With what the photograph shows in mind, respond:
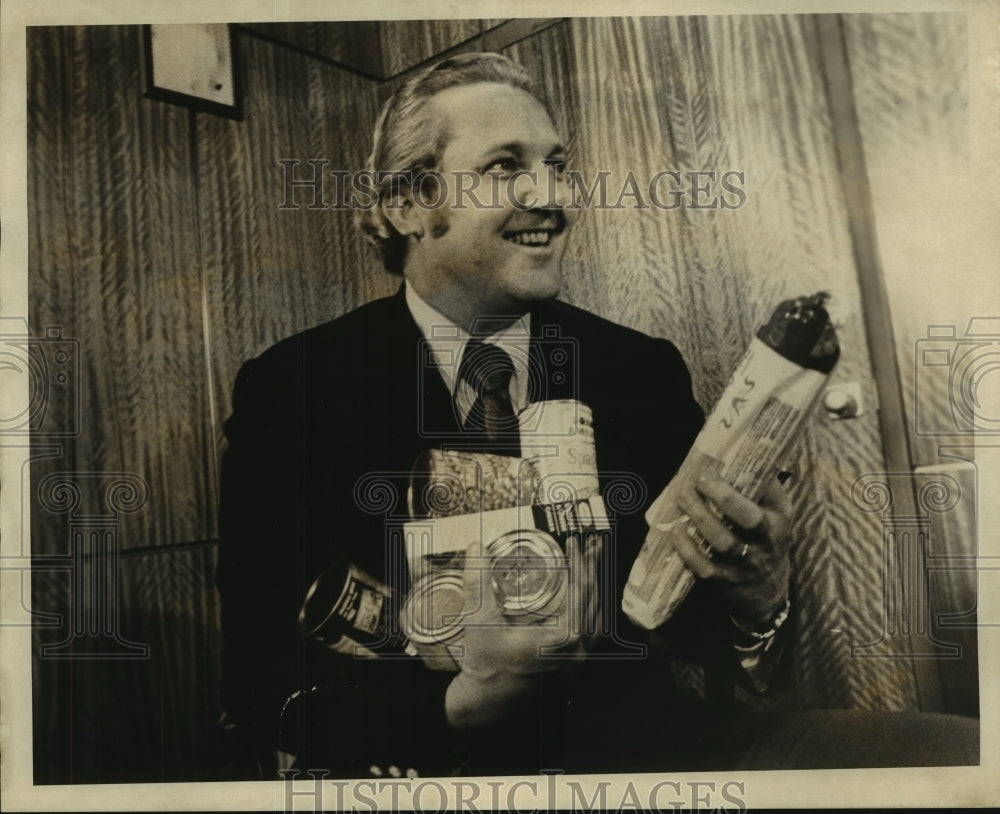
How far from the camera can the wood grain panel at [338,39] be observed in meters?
2.40

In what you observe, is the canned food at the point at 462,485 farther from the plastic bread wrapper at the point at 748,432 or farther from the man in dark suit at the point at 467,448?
the plastic bread wrapper at the point at 748,432

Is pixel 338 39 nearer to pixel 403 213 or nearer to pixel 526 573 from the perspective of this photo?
pixel 403 213

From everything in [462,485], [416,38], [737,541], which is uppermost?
[416,38]

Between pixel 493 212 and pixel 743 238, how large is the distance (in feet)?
Answer: 2.20

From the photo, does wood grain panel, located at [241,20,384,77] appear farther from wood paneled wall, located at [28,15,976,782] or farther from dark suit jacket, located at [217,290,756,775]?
dark suit jacket, located at [217,290,756,775]

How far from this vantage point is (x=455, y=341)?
2.38 m

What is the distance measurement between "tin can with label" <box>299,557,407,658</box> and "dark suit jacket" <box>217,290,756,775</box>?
30mm

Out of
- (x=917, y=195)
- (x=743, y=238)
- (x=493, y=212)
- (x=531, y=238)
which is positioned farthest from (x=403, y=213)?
(x=917, y=195)

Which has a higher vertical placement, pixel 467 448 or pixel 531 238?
pixel 531 238

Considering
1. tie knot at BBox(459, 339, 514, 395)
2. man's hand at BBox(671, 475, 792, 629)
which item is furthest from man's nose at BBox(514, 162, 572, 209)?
man's hand at BBox(671, 475, 792, 629)

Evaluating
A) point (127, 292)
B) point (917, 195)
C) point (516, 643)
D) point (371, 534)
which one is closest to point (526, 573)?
point (516, 643)

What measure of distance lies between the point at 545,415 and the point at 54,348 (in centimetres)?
132

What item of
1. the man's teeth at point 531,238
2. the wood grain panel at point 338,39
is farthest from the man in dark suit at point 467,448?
the wood grain panel at point 338,39

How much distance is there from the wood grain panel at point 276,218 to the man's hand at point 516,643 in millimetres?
797
